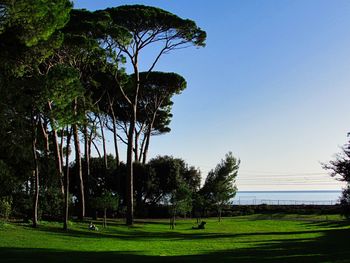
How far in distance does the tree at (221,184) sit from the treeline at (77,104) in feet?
0.63

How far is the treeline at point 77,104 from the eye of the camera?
77.4 ft

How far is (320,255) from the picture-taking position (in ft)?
52.9

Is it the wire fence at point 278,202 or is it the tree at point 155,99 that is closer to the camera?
the tree at point 155,99

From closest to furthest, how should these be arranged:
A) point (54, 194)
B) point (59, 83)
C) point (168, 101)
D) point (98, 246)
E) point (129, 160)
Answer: point (98, 246)
point (59, 83)
point (54, 194)
point (129, 160)
point (168, 101)

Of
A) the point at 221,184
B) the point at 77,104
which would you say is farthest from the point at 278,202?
the point at 77,104

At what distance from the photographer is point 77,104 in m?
29.8

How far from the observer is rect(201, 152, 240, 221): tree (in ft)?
171

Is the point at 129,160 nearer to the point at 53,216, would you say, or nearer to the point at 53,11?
the point at 53,216

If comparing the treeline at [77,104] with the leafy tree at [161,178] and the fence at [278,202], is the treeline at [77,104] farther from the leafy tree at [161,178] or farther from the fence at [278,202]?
the fence at [278,202]

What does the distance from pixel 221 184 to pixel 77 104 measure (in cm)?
2738

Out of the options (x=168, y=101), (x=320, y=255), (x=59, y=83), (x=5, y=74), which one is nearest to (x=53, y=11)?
(x=59, y=83)

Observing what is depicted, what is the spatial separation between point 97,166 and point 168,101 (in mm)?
9944

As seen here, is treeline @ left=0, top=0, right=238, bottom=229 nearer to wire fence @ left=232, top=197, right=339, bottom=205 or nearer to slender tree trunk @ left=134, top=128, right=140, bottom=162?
slender tree trunk @ left=134, top=128, right=140, bottom=162

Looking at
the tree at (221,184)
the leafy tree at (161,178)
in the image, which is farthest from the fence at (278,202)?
the leafy tree at (161,178)
